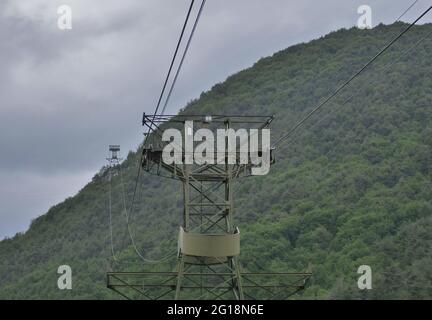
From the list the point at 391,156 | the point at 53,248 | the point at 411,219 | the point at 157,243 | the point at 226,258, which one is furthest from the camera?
the point at 53,248

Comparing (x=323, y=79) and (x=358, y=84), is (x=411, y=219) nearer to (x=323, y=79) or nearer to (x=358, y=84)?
(x=358, y=84)

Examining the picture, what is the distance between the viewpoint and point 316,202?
4766 cm

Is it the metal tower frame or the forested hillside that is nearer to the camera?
the metal tower frame

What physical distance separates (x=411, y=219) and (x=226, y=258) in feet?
99.9

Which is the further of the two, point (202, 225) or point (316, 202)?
Result: point (316, 202)

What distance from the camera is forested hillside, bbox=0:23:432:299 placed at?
120 feet

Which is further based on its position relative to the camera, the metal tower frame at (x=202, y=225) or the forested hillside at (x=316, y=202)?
the forested hillside at (x=316, y=202)

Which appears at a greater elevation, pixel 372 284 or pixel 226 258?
pixel 226 258

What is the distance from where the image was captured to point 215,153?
13.7m

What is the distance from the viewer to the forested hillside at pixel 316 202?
3672 centimetres

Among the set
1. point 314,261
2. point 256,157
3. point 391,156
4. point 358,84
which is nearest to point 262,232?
point 314,261

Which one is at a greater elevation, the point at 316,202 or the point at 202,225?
the point at 316,202
